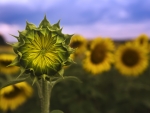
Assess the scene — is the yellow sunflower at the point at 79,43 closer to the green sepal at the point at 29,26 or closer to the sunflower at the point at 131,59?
the sunflower at the point at 131,59

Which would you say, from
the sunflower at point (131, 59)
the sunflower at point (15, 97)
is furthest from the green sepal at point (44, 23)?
the sunflower at point (131, 59)

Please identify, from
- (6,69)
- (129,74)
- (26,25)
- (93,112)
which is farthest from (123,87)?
(26,25)

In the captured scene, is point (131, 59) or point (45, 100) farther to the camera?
point (131, 59)

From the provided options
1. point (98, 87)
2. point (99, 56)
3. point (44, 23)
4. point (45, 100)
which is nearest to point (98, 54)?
point (99, 56)

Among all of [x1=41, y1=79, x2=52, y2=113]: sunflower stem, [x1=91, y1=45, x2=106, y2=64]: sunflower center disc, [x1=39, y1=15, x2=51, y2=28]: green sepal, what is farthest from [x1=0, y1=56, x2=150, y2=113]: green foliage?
[x1=39, y1=15, x2=51, y2=28]: green sepal

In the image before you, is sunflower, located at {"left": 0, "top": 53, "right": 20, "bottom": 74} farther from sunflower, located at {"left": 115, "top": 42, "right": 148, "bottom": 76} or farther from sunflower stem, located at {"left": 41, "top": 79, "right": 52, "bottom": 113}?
sunflower stem, located at {"left": 41, "top": 79, "right": 52, "bottom": 113}

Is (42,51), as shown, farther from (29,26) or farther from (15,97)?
(15,97)

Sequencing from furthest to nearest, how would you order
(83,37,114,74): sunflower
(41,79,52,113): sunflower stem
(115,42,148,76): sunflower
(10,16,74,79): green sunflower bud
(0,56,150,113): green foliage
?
1. (115,42,148,76): sunflower
2. (83,37,114,74): sunflower
3. (0,56,150,113): green foliage
4. (41,79,52,113): sunflower stem
5. (10,16,74,79): green sunflower bud
